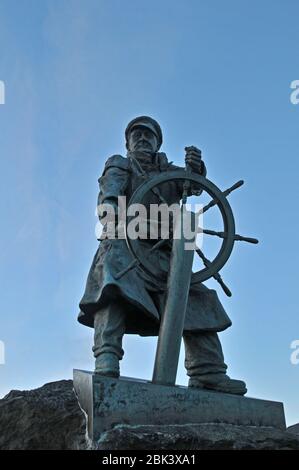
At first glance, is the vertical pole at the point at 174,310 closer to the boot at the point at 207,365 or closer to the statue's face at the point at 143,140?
the boot at the point at 207,365

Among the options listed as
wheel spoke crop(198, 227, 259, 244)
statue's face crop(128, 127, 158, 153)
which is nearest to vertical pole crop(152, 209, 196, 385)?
wheel spoke crop(198, 227, 259, 244)

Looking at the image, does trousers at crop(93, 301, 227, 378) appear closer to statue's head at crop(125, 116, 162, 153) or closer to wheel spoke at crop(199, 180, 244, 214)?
wheel spoke at crop(199, 180, 244, 214)

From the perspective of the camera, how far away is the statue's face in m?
4.52

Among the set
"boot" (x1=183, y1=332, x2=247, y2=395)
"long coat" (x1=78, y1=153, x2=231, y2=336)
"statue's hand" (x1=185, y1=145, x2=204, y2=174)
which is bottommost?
"boot" (x1=183, y1=332, x2=247, y2=395)

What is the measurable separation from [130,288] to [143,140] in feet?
4.62

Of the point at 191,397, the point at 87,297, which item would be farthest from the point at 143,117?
the point at 191,397

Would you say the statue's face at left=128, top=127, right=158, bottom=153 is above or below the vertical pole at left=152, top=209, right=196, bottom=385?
above

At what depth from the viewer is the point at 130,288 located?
3.59m

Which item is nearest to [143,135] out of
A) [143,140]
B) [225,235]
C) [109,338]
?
[143,140]

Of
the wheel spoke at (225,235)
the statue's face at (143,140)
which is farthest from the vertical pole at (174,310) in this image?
the statue's face at (143,140)

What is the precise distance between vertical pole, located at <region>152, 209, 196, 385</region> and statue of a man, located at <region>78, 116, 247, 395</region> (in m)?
0.14

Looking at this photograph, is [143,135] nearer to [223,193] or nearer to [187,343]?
[223,193]
